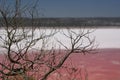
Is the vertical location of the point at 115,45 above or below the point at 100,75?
above

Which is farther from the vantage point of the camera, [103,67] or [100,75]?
[103,67]

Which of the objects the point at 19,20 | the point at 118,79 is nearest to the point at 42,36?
the point at 19,20

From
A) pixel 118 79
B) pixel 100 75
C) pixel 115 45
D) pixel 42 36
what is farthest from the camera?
pixel 115 45

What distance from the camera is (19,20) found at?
749cm

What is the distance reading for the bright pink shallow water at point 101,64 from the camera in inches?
555

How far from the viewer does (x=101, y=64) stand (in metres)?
17.3

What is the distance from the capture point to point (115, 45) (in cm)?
2233

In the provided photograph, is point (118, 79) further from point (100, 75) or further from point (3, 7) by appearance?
point (3, 7)

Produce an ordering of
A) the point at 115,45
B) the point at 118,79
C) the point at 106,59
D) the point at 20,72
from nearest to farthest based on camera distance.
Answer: the point at 20,72
the point at 118,79
the point at 106,59
the point at 115,45

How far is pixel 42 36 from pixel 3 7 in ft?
3.71

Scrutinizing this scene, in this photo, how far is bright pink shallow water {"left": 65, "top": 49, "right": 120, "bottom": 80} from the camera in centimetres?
1410

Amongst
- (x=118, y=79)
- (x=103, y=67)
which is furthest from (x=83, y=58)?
(x=118, y=79)

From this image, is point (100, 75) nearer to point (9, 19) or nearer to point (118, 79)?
point (118, 79)

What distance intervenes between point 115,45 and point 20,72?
15.5 metres
